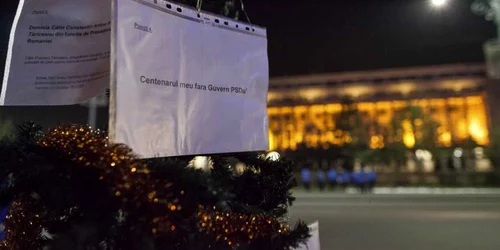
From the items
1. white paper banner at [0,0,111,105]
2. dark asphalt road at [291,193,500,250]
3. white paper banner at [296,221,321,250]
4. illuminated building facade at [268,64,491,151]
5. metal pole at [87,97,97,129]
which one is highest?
illuminated building facade at [268,64,491,151]

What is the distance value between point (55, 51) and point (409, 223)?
11.5 metres

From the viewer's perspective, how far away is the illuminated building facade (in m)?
60.8

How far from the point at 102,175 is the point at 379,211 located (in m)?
15.0

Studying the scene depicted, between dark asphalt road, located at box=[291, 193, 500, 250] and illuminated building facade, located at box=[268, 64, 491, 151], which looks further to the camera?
illuminated building facade, located at box=[268, 64, 491, 151]

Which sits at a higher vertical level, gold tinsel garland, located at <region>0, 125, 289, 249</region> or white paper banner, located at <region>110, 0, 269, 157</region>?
white paper banner, located at <region>110, 0, 269, 157</region>

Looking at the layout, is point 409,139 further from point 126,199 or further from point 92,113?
point 126,199

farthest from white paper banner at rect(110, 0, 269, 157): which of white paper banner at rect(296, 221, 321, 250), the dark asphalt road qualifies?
the dark asphalt road

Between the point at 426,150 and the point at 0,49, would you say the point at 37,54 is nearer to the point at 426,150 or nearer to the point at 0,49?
the point at 0,49

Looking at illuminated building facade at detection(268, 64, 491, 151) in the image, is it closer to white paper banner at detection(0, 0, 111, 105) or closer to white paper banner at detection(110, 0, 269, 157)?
white paper banner at detection(110, 0, 269, 157)

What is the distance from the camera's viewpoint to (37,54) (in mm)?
2547

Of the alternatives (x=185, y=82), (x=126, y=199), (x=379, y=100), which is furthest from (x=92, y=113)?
Answer: (x=379, y=100)

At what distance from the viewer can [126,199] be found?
6.33ft

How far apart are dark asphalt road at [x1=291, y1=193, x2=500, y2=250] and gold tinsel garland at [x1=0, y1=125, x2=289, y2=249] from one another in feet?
11.2

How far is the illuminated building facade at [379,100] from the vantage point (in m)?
60.8
